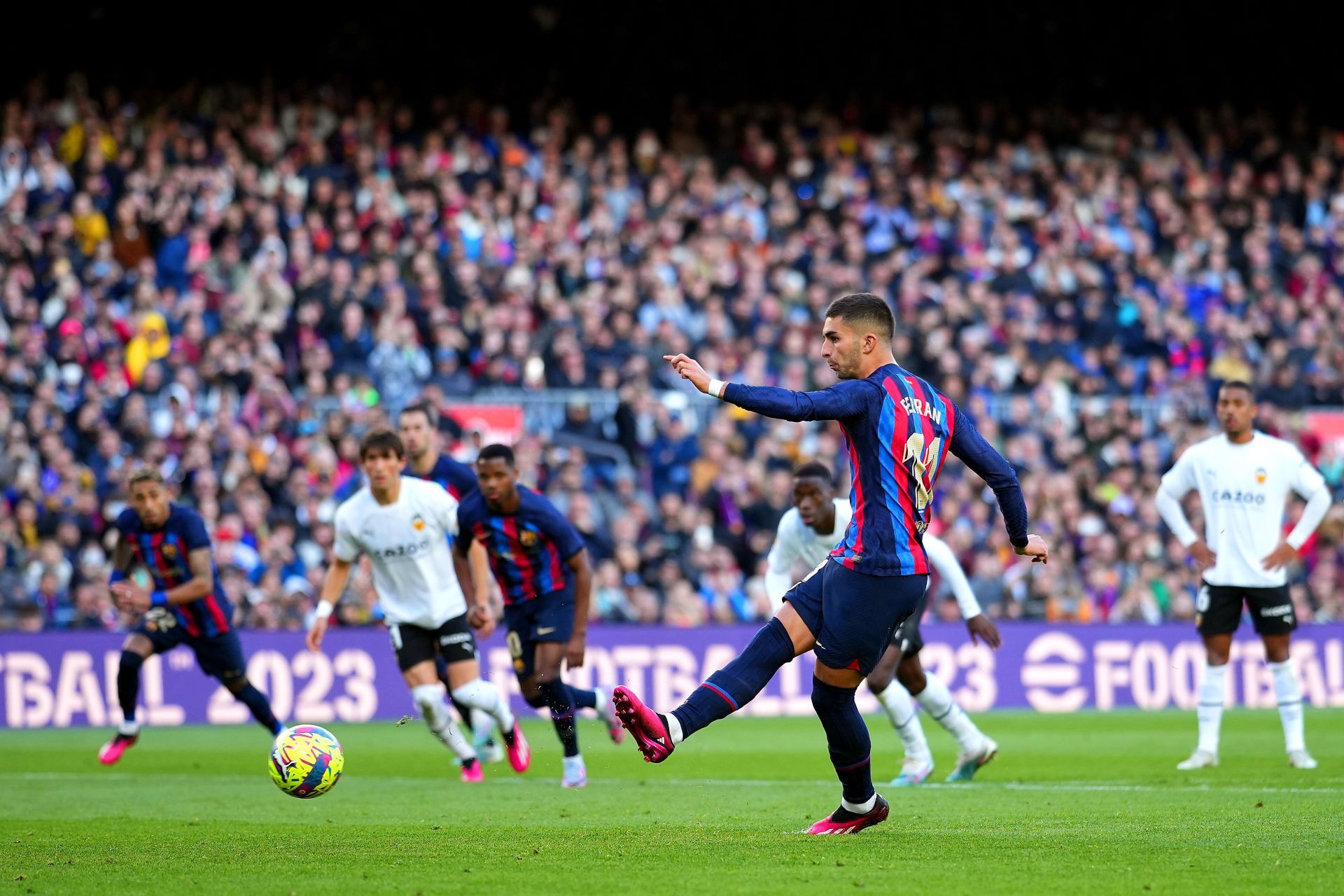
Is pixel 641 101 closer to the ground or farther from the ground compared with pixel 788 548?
farther from the ground

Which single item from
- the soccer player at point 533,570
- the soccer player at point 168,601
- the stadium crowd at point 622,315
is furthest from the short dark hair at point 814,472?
the stadium crowd at point 622,315

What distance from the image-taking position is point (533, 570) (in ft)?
39.4

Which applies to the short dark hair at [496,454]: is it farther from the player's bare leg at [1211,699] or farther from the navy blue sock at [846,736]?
the player's bare leg at [1211,699]

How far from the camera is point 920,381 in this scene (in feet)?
26.1

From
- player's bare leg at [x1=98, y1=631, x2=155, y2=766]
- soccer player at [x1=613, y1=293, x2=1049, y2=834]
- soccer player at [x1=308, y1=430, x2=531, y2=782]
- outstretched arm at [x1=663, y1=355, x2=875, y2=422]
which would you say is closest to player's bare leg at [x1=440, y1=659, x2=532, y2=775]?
soccer player at [x1=308, y1=430, x2=531, y2=782]

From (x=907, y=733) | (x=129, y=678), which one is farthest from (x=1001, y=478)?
(x=129, y=678)

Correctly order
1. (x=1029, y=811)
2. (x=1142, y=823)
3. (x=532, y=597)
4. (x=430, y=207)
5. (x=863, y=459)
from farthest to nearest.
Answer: (x=430, y=207) → (x=532, y=597) → (x=1029, y=811) → (x=1142, y=823) → (x=863, y=459)

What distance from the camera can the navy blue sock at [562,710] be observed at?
10844 millimetres

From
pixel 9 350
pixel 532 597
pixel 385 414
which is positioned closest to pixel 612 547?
pixel 385 414

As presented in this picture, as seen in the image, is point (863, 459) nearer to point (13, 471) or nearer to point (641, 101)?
point (13, 471)

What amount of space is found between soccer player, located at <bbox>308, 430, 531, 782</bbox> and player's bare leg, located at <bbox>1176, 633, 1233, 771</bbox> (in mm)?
4898

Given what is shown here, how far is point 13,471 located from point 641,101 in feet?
42.2

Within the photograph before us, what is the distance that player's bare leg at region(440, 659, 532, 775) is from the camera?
40.3 feet

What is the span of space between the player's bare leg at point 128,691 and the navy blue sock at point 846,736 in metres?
7.39
